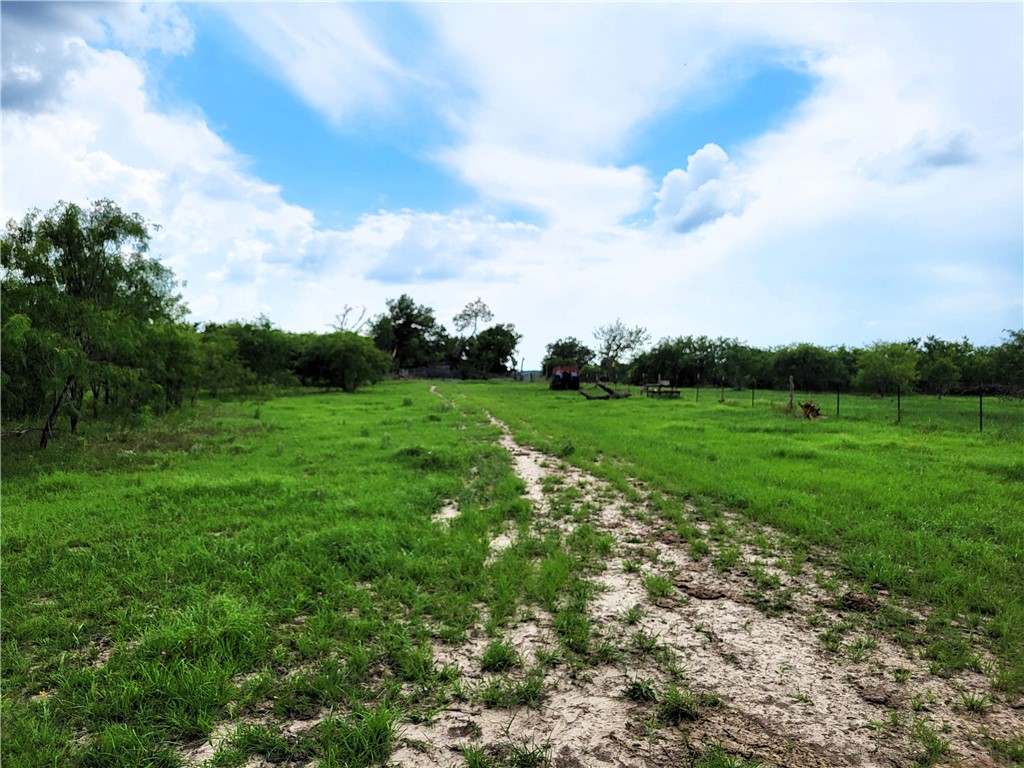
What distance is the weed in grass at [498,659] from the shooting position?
381cm

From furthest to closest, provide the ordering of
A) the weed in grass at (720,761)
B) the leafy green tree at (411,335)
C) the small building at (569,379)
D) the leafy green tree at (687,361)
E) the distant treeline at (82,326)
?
the leafy green tree at (411,335)
the leafy green tree at (687,361)
the small building at (569,379)
the distant treeline at (82,326)
the weed in grass at (720,761)

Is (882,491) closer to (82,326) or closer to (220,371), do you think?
(82,326)

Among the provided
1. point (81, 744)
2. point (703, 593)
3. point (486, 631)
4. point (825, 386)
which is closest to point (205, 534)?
point (81, 744)

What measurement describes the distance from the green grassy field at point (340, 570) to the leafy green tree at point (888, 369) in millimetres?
26984

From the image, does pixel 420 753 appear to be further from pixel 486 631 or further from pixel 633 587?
pixel 633 587

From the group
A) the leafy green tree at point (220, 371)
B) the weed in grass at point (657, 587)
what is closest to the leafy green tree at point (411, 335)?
the leafy green tree at point (220, 371)

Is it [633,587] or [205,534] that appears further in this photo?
[205,534]

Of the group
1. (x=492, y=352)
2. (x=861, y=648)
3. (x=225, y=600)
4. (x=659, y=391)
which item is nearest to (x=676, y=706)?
(x=861, y=648)

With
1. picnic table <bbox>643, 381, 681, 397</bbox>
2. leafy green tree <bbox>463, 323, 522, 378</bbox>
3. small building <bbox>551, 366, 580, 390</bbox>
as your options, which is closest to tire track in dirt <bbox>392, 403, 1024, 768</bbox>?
picnic table <bbox>643, 381, 681, 397</bbox>

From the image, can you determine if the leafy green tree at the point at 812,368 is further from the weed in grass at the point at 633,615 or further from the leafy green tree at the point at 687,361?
the weed in grass at the point at 633,615

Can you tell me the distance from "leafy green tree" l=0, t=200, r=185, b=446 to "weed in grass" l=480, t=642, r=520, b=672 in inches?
434

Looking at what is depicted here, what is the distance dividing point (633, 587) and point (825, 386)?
49.9m

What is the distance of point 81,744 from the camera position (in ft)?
10.0

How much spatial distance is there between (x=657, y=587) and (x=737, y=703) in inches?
67.7
